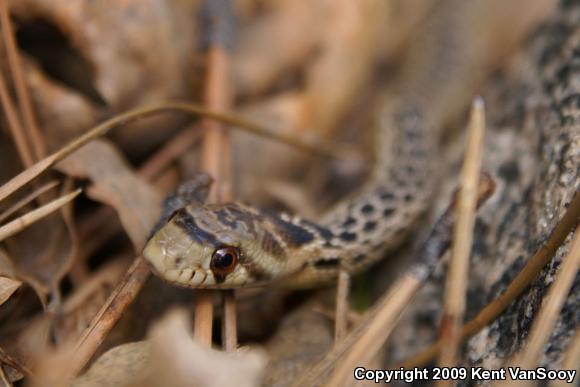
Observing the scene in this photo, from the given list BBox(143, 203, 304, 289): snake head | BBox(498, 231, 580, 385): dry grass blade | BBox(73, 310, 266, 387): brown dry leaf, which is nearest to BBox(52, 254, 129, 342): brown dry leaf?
BBox(143, 203, 304, 289): snake head

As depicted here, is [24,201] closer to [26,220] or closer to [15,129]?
[26,220]

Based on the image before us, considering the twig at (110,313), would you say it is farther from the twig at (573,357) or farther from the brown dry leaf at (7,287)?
the twig at (573,357)

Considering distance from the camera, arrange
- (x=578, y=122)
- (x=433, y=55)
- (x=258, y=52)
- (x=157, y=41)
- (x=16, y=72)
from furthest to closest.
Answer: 1. (x=433, y=55)
2. (x=258, y=52)
3. (x=157, y=41)
4. (x=16, y=72)
5. (x=578, y=122)

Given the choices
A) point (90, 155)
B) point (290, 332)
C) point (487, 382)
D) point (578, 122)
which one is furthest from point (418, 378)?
point (90, 155)

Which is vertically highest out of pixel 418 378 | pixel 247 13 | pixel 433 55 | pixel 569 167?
pixel 247 13

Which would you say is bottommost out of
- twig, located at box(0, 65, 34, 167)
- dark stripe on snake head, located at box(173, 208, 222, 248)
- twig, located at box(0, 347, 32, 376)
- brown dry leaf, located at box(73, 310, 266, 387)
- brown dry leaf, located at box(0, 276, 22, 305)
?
twig, located at box(0, 347, 32, 376)

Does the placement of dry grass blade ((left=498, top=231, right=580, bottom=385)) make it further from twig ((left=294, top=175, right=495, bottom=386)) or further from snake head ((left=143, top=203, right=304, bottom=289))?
snake head ((left=143, top=203, right=304, bottom=289))

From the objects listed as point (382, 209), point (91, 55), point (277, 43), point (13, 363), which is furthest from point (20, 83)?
point (382, 209)

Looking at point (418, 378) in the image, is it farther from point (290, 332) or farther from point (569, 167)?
point (569, 167)
